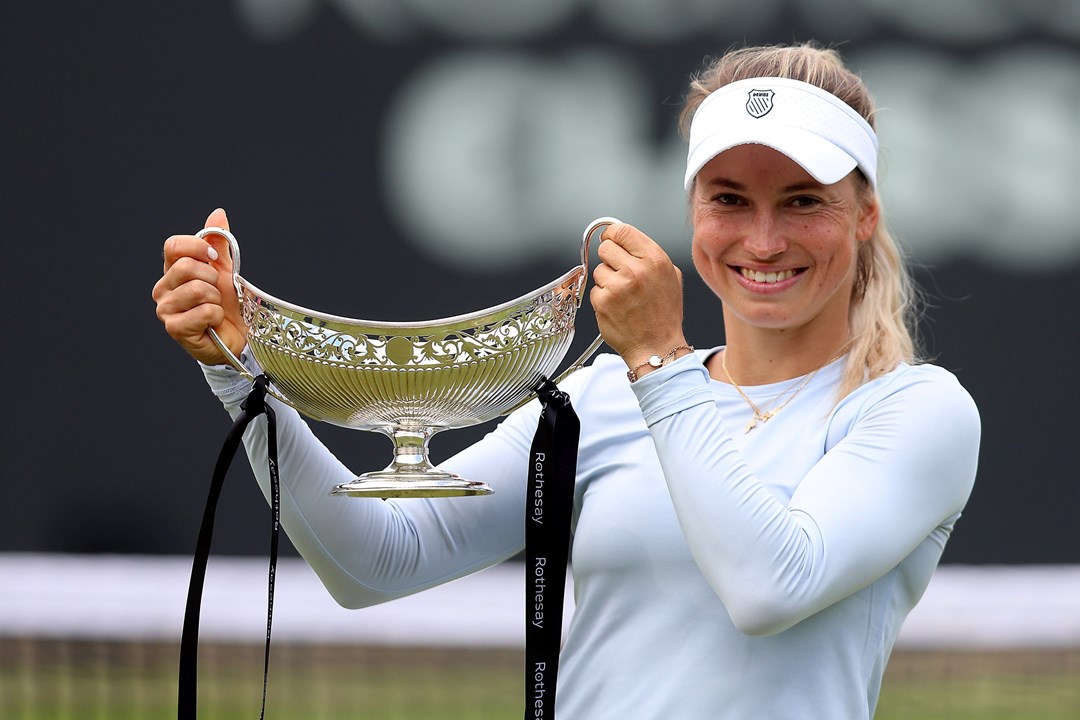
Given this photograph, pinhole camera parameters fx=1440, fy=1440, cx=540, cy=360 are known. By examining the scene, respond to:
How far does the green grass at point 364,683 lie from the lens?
10.9 ft

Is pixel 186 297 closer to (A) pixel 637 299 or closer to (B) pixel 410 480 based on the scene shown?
(B) pixel 410 480

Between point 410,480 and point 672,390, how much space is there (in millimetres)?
244

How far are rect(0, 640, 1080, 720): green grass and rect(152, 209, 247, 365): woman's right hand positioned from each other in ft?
6.94

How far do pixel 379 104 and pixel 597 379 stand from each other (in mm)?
1993

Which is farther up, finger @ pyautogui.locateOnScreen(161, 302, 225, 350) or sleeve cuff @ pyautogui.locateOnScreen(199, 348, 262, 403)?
finger @ pyautogui.locateOnScreen(161, 302, 225, 350)

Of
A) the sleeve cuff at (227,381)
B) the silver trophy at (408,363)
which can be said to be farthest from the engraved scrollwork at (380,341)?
the sleeve cuff at (227,381)

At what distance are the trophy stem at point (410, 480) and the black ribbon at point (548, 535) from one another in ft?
0.28

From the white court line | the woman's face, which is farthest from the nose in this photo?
the white court line

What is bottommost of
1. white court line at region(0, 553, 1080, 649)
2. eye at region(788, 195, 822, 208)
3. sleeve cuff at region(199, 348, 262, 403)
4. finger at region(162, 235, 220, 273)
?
white court line at region(0, 553, 1080, 649)

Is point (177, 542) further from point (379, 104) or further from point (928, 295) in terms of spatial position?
point (928, 295)

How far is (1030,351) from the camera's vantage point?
3461 millimetres

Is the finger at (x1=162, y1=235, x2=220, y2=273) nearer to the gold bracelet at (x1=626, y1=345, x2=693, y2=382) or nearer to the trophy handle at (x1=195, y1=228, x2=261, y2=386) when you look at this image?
the trophy handle at (x1=195, y1=228, x2=261, y2=386)

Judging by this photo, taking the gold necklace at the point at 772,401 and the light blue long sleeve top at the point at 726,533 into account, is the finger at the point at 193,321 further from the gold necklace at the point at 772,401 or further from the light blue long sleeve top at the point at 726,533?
the gold necklace at the point at 772,401

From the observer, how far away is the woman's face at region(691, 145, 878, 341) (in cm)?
140
